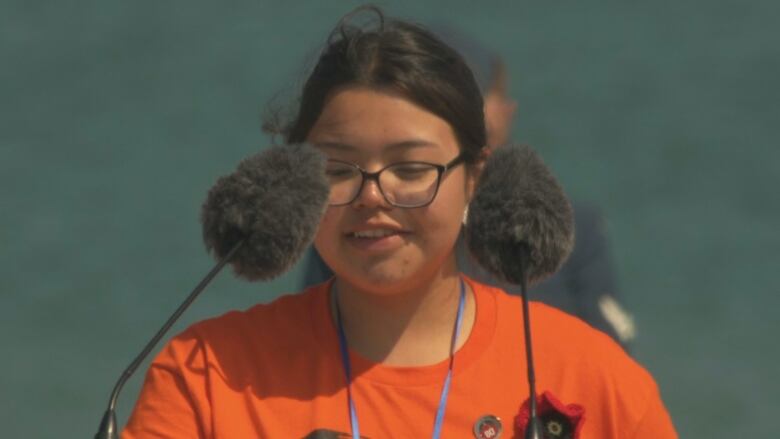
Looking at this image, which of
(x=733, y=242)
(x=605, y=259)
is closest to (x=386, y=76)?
(x=605, y=259)

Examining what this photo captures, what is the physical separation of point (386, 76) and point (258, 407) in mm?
522

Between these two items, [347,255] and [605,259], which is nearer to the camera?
[347,255]

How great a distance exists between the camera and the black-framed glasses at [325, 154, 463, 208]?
3.05 metres

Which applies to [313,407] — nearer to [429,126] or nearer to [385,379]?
[385,379]

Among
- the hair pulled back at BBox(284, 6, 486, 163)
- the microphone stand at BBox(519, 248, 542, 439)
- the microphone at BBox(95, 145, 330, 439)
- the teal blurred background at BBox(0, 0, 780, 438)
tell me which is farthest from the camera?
the teal blurred background at BBox(0, 0, 780, 438)

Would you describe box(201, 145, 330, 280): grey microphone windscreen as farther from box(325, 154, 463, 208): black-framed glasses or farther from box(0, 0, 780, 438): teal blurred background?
box(0, 0, 780, 438): teal blurred background

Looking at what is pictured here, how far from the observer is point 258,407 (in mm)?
3057

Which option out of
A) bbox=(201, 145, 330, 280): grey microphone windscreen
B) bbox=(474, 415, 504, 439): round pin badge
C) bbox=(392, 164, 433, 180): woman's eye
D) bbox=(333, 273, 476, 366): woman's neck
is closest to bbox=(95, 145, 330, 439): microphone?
bbox=(201, 145, 330, 280): grey microphone windscreen

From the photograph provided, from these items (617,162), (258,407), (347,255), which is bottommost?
(258,407)

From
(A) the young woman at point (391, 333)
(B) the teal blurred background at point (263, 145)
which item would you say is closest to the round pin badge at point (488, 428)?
(A) the young woman at point (391, 333)

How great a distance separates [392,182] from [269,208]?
0.19 m

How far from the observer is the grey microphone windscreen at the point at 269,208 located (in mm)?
2979

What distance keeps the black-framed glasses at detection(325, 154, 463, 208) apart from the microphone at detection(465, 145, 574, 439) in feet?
0.29

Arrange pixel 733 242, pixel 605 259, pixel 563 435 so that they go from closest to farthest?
pixel 563 435
pixel 605 259
pixel 733 242
